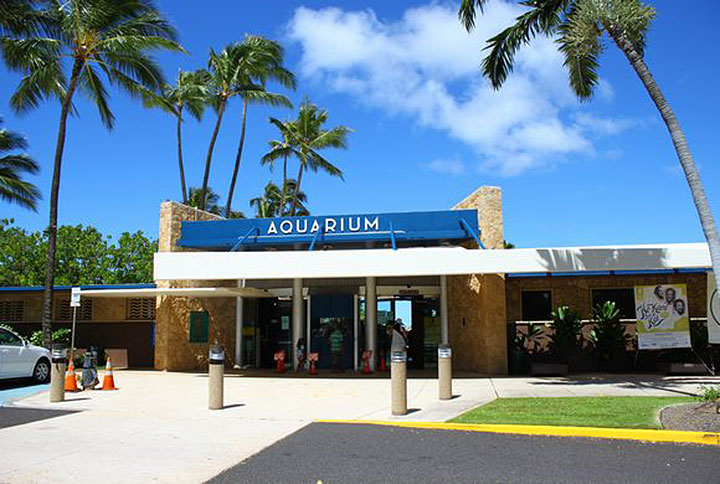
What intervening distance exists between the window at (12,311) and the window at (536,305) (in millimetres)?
18381

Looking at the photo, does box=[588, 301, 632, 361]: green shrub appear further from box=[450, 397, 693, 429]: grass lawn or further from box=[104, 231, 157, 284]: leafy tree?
box=[104, 231, 157, 284]: leafy tree

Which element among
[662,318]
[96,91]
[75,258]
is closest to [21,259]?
[75,258]

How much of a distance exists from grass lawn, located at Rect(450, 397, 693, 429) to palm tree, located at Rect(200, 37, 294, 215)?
2524cm

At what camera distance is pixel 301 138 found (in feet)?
134

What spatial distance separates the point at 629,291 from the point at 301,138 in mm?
25458

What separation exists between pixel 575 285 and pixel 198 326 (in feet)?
39.6

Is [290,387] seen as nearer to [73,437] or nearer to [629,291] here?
[73,437]

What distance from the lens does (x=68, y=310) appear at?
80.0ft

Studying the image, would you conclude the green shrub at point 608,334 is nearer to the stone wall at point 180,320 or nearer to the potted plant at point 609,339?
the potted plant at point 609,339

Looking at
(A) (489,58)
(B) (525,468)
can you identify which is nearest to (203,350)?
(A) (489,58)

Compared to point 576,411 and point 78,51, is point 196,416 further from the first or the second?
point 78,51

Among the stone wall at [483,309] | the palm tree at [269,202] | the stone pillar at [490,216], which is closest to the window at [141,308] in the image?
the stone wall at [483,309]

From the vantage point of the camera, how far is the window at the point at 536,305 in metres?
19.9

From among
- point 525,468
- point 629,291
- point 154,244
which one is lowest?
point 525,468
